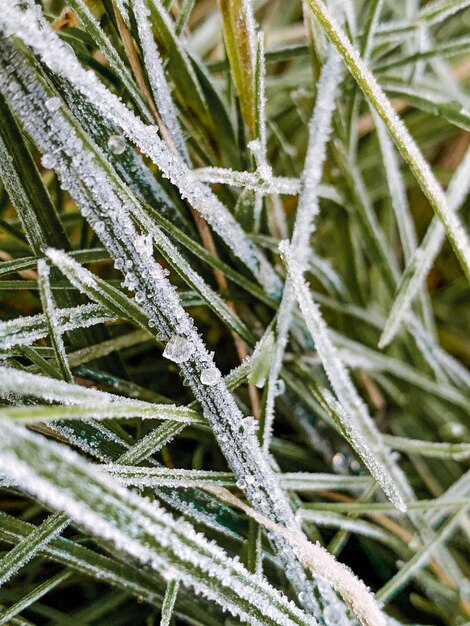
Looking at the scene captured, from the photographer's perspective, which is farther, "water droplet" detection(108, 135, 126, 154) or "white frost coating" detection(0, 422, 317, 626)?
"water droplet" detection(108, 135, 126, 154)

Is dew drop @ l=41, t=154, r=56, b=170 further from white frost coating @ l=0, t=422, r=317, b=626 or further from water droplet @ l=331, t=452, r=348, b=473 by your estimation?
water droplet @ l=331, t=452, r=348, b=473

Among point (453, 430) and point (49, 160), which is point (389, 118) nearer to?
point (49, 160)

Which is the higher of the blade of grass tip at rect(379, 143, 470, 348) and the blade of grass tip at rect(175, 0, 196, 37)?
the blade of grass tip at rect(175, 0, 196, 37)

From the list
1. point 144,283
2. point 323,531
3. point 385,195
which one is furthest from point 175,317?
point 385,195

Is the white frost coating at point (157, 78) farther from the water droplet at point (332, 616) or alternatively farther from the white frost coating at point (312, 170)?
the water droplet at point (332, 616)

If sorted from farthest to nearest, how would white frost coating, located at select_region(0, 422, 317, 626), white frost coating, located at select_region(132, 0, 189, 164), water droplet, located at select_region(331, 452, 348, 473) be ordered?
1. water droplet, located at select_region(331, 452, 348, 473)
2. white frost coating, located at select_region(132, 0, 189, 164)
3. white frost coating, located at select_region(0, 422, 317, 626)

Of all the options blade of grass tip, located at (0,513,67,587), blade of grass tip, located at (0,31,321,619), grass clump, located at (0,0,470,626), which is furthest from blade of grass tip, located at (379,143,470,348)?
blade of grass tip, located at (0,513,67,587)

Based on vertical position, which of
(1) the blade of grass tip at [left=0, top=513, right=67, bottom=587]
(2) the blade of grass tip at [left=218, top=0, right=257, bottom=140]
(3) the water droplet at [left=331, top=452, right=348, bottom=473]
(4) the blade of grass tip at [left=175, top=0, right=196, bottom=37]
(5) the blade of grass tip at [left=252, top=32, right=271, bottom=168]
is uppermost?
(4) the blade of grass tip at [left=175, top=0, right=196, bottom=37]

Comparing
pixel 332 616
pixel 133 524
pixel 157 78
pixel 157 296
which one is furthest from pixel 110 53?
pixel 332 616
